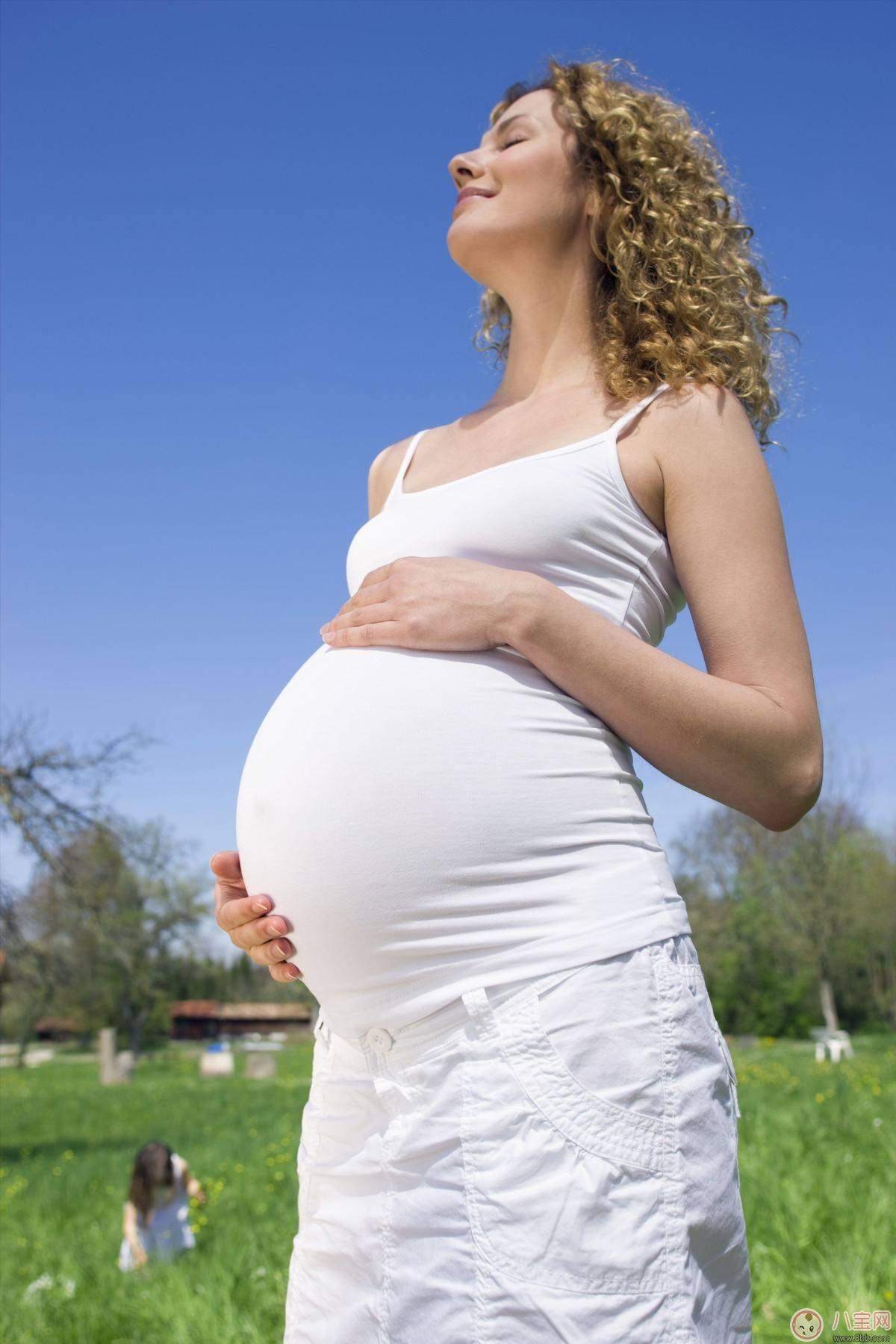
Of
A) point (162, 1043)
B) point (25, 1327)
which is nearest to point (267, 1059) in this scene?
point (25, 1327)

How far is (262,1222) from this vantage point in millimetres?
5434

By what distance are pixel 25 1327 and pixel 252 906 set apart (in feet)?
11.3

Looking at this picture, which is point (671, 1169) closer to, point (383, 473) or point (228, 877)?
point (228, 877)

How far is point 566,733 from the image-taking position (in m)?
1.31

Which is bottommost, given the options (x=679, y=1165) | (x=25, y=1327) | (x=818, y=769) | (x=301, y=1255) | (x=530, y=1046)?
(x=25, y=1327)

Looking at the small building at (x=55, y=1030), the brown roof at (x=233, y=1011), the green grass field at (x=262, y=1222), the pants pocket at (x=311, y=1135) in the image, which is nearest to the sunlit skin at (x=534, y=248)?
the pants pocket at (x=311, y=1135)

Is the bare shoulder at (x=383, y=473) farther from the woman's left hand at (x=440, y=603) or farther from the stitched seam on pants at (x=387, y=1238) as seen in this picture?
the stitched seam on pants at (x=387, y=1238)

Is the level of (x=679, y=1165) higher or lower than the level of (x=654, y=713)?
lower

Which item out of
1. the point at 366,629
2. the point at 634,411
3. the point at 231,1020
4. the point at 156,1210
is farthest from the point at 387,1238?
the point at 231,1020

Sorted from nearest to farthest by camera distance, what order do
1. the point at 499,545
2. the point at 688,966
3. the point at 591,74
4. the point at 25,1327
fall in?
the point at 688,966
the point at 499,545
the point at 591,74
the point at 25,1327

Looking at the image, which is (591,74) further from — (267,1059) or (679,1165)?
(267,1059)

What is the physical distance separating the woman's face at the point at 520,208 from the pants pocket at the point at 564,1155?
1119 mm

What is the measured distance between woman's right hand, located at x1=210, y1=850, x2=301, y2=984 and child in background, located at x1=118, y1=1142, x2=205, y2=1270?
4461 mm

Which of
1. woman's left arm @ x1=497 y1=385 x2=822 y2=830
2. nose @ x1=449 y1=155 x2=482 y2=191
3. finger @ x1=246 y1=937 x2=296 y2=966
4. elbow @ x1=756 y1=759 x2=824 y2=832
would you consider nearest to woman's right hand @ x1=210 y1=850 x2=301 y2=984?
finger @ x1=246 y1=937 x2=296 y2=966
